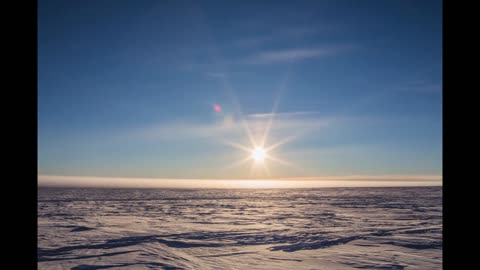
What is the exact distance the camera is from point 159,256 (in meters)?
6.45

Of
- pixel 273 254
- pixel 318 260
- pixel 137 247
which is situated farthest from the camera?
pixel 137 247

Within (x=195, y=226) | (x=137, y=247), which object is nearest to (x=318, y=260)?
(x=137, y=247)

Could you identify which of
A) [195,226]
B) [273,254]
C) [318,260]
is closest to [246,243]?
[273,254]

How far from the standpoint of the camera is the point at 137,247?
23.4 feet
